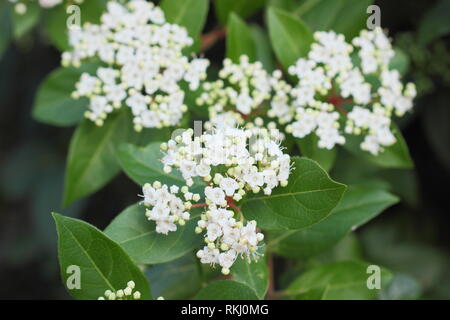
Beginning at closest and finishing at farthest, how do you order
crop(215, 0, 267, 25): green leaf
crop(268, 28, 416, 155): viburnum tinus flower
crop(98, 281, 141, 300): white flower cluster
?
crop(98, 281, 141, 300): white flower cluster, crop(268, 28, 416, 155): viburnum tinus flower, crop(215, 0, 267, 25): green leaf

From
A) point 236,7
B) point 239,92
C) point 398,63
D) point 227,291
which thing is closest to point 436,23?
point 398,63

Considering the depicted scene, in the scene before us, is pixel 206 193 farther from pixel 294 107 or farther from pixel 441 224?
pixel 441 224

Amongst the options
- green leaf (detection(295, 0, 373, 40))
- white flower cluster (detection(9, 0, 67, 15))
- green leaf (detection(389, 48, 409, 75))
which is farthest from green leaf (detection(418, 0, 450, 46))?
white flower cluster (detection(9, 0, 67, 15))

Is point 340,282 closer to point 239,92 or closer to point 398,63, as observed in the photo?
point 239,92

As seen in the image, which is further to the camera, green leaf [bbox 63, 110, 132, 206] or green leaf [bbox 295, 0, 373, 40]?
green leaf [bbox 295, 0, 373, 40]

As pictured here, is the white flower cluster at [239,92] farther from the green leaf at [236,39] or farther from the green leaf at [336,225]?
the green leaf at [336,225]

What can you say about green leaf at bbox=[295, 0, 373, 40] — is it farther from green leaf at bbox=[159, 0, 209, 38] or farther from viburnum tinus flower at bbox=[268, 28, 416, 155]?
green leaf at bbox=[159, 0, 209, 38]
